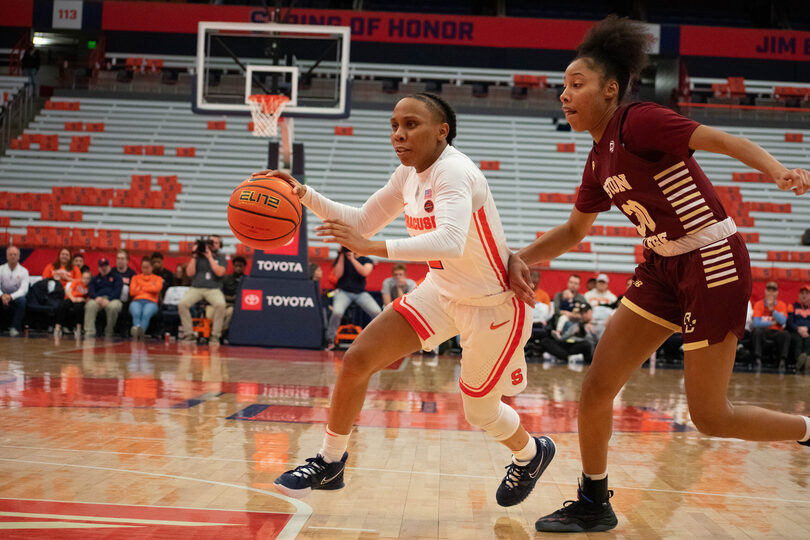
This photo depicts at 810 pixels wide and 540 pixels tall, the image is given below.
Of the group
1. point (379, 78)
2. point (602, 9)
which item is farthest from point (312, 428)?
point (602, 9)

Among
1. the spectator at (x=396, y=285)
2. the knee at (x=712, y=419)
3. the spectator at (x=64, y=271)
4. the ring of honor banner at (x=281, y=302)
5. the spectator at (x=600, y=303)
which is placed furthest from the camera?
the spectator at (x=64, y=271)

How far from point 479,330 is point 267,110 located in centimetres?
832

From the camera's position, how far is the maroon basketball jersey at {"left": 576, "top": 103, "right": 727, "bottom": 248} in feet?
9.44

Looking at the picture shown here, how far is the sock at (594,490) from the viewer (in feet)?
10.7

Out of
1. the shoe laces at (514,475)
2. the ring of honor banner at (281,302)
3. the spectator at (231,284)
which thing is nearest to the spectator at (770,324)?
the ring of honor banner at (281,302)

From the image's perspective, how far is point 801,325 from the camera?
11891 mm

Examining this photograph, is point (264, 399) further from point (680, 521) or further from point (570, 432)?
point (680, 521)

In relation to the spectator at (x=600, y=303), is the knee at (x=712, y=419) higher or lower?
higher

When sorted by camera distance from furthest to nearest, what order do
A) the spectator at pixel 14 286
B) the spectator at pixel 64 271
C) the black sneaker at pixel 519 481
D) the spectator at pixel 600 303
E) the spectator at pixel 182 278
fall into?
the spectator at pixel 182 278 < the spectator at pixel 64 271 < the spectator at pixel 14 286 < the spectator at pixel 600 303 < the black sneaker at pixel 519 481

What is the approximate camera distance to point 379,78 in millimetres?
23188


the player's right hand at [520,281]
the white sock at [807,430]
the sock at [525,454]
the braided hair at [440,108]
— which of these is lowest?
the sock at [525,454]

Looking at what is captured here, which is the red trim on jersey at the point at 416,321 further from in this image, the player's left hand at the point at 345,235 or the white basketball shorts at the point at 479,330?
the player's left hand at the point at 345,235

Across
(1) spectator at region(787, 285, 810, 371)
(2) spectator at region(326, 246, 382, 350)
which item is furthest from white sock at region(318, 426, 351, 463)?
(1) spectator at region(787, 285, 810, 371)

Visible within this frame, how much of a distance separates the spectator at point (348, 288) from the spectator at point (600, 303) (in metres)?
3.17
